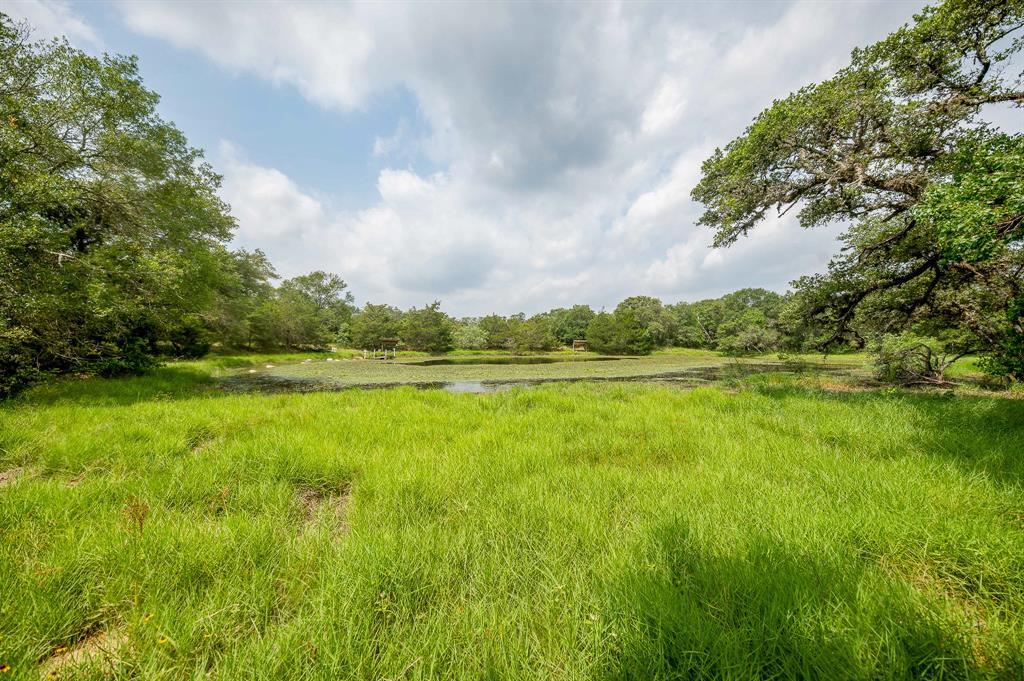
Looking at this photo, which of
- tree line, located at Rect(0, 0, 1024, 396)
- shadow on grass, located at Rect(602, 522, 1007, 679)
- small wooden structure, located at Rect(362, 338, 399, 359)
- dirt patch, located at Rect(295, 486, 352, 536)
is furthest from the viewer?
small wooden structure, located at Rect(362, 338, 399, 359)

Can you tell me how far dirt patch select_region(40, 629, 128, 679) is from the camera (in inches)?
54.5

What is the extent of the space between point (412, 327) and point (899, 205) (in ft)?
147

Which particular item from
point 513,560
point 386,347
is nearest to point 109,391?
point 513,560

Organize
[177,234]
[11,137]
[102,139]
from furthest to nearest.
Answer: [177,234] < [102,139] < [11,137]

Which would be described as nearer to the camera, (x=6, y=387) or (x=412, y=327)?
(x=6, y=387)

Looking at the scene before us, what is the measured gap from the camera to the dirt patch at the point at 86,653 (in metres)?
1.38

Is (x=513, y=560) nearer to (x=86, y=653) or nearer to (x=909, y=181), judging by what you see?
(x=86, y=653)

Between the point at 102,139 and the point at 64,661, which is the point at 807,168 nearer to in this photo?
the point at 64,661

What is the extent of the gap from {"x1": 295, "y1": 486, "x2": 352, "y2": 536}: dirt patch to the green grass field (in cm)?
4

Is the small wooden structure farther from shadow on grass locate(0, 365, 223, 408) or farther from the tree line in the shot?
shadow on grass locate(0, 365, 223, 408)

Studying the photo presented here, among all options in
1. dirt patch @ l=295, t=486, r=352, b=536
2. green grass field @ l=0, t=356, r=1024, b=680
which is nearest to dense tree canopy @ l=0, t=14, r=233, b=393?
green grass field @ l=0, t=356, r=1024, b=680

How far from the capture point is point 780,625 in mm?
1530

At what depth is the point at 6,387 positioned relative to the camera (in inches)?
265

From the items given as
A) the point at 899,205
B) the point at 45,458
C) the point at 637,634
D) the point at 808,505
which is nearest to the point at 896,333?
the point at 899,205
